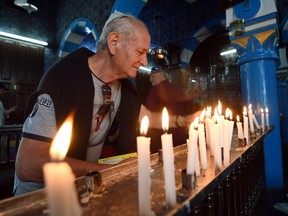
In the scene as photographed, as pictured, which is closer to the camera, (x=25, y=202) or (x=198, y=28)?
(x=25, y=202)

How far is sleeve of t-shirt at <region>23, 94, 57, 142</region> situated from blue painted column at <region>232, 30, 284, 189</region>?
3.44 metres

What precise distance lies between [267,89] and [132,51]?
9.54ft

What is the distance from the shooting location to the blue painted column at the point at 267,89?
3287 millimetres

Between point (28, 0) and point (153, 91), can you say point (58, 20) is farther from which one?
point (153, 91)

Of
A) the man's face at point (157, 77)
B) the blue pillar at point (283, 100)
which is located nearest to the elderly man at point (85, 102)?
the man's face at point (157, 77)

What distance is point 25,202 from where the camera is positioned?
28.7 inches

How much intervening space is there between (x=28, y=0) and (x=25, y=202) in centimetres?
693

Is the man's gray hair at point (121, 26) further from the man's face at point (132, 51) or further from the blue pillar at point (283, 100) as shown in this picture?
the blue pillar at point (283, 100)

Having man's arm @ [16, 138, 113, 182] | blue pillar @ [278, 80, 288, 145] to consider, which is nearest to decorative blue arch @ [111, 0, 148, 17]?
man's arm @ [16, 138, 113, 182]

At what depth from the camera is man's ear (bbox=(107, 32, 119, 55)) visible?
5.34 feet

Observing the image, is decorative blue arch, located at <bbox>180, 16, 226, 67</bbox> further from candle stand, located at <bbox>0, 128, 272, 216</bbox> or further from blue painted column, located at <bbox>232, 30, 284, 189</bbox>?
candle stand, located at <bbox>0, 128, 272, 216</bbox>

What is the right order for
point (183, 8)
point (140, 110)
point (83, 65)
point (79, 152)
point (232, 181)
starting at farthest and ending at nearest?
point (183, 8) < point (140, 110) < point (83, 65) < point (79, 152) < point (232, 181)

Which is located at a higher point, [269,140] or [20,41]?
[20,41]

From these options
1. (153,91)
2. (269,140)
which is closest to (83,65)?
(153,91)
